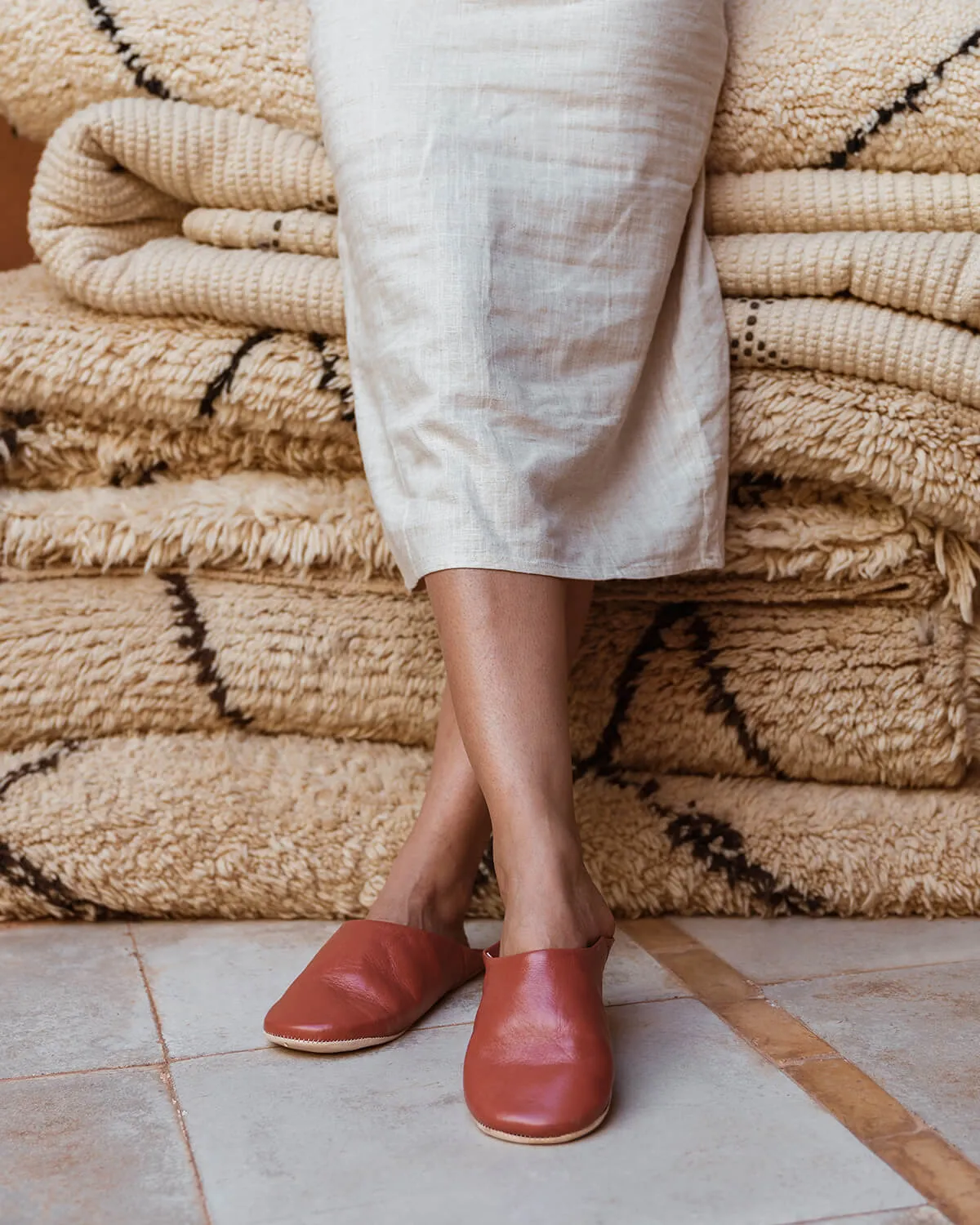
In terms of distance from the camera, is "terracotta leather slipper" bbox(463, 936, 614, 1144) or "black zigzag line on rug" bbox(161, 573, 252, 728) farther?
"black zigzag line on rug" bbox(161, 573, 252, 728)

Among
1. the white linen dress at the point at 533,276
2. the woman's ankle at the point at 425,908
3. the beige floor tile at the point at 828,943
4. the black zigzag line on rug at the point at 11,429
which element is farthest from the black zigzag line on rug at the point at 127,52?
the beige floor tile at the point at 828,943

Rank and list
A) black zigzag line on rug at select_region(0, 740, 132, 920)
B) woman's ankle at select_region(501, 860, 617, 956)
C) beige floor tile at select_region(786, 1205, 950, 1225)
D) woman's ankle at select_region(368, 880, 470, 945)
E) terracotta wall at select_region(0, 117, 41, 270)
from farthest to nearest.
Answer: terracotta wall at select_region(0, 117, 41, 270), black zigzag line on rug at select_region(0, 740, 132, 920), woman's ankle at select_region(368, 880, 470, 945), woman's ankle at select_region(501, 860, 617, 956), beige floor tile at select_region(786, 1205, 950, 1225)

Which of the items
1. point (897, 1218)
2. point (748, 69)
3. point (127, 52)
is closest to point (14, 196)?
point (127, 52)

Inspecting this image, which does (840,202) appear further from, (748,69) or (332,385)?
(332,385)

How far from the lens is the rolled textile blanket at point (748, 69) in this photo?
0.82m

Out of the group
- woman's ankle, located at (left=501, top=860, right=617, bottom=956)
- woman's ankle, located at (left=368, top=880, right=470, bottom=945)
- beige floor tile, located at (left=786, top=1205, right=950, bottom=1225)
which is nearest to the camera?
beige floor tile, located at (left=786, top=1205, right=950, bottom=1225)

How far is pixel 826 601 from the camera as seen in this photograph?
878 millimetres

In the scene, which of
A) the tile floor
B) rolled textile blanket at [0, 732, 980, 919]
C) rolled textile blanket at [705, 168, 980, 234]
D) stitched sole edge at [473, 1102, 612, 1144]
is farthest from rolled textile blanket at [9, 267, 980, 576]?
stitched sole edge at [473, 1102, 612, 1144]

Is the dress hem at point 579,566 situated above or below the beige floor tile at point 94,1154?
above

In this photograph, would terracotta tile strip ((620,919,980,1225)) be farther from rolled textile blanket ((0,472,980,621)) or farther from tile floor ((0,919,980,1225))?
rolled textile blanket ((0,472,980,621))

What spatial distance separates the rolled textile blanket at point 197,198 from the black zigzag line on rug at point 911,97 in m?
0.36

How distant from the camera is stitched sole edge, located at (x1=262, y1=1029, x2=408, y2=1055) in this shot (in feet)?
2.11

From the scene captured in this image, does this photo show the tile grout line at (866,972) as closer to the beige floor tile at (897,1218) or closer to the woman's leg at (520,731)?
the woman's leg at (520,731)

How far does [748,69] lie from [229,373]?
0.41 metres
